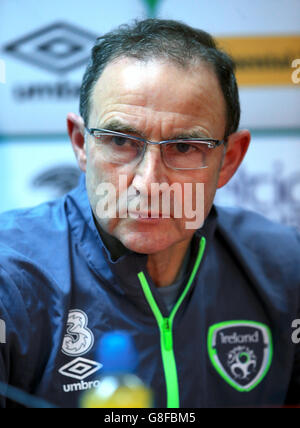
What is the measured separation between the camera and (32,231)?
100cm

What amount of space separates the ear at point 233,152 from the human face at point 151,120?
0.09 metres

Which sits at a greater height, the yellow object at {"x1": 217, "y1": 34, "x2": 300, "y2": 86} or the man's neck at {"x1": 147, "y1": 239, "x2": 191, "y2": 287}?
the yellow object at {"x1": 217, "y1": 34, "x2": 300, "y2": 86}

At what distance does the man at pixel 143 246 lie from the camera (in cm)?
90

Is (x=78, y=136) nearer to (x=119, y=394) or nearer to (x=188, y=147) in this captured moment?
(x=188, y=147)

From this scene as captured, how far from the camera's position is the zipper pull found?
99cm

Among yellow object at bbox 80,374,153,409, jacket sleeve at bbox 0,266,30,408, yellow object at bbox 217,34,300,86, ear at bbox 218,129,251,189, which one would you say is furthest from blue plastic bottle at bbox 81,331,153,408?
yellow object at bbox 217,34,300,86

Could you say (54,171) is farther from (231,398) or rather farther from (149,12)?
(231,398)

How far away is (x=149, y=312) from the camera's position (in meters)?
0.99

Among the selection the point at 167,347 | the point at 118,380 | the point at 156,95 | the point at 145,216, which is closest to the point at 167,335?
the point at 167,347

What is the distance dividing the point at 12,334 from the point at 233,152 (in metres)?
0.59

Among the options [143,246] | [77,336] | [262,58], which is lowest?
[77,336]

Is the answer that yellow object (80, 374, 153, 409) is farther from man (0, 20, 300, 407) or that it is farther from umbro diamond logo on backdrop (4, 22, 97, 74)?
umbro diamond logo on backdrop (4, 22, 97, 74)

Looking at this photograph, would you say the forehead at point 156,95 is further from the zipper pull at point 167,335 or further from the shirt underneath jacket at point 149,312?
the zipper pull at point 167,335

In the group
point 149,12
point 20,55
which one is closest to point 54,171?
point 20,55
